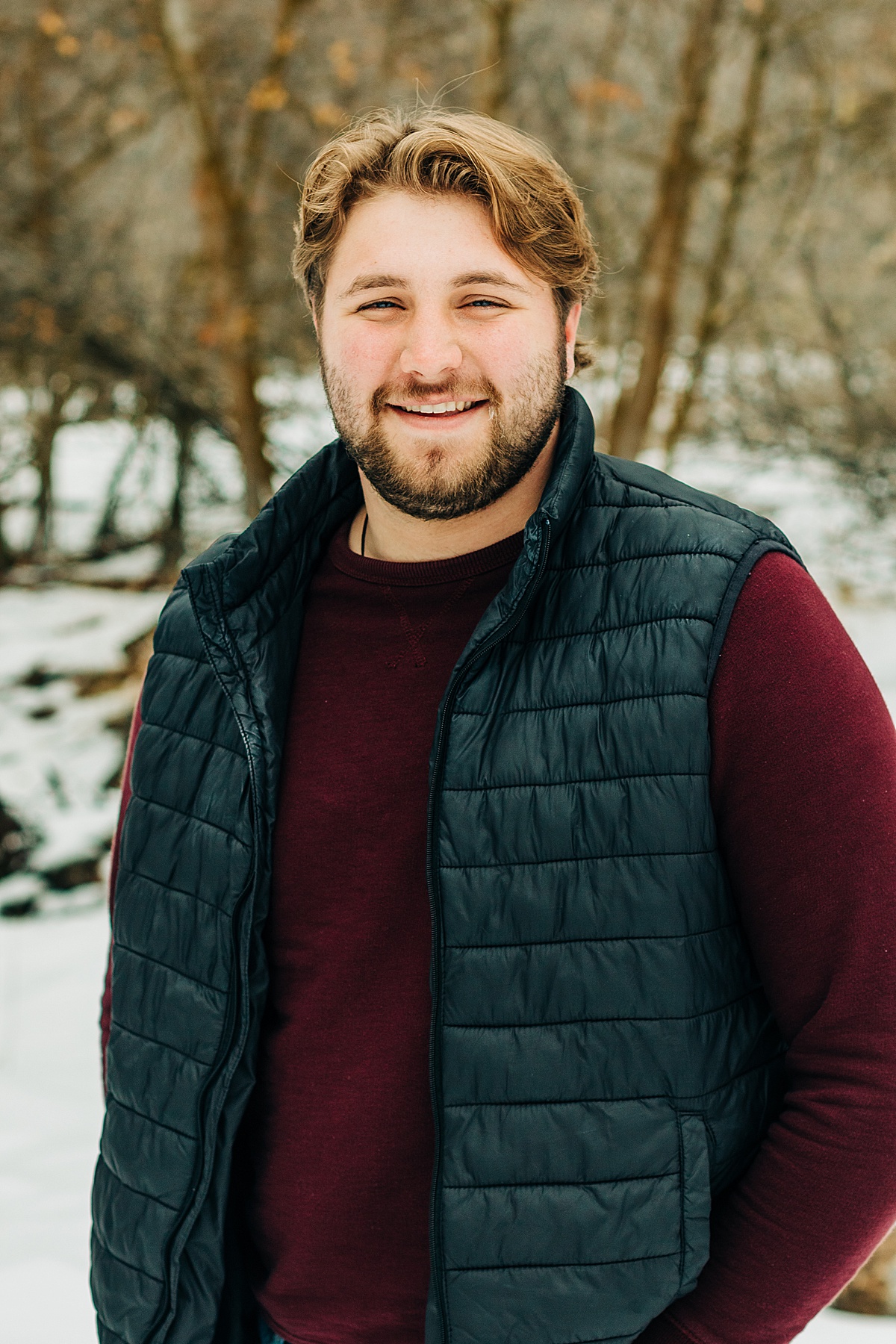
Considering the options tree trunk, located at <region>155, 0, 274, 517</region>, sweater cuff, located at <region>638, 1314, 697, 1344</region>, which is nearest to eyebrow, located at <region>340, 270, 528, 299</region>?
sweater cuff, located at <region>638, 1314, 697, 1344</region>

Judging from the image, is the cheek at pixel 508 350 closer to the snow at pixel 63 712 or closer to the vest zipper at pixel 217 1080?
the vest zipper at pixel 217 1080

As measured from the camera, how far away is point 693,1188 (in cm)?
127

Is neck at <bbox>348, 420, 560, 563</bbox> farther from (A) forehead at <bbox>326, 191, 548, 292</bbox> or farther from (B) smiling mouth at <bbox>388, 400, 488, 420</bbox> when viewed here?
(A) forehead at <bbox>326, 191, 548, 292</bbox>

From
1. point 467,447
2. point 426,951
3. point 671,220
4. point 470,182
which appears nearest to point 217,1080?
point 426,951

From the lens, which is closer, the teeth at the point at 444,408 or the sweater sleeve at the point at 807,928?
→ the sweater sleeve at the point at 807,928

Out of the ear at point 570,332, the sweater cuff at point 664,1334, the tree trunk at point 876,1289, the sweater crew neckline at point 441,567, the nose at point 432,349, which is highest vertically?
the ear at point 570,332

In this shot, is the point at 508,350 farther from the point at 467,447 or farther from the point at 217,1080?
the point at 217,1080

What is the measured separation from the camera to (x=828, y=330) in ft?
23.6

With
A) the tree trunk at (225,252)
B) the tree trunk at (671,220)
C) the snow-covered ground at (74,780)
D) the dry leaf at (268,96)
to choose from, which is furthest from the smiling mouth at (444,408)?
the dry leaf at (268,96)

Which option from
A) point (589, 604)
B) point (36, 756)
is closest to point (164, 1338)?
point (589, 604)

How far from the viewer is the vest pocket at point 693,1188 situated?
1.27 m

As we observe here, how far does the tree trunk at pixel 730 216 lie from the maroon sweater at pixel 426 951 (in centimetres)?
590

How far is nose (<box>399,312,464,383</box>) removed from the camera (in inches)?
58.4

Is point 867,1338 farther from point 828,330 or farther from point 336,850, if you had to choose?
point 828,330
